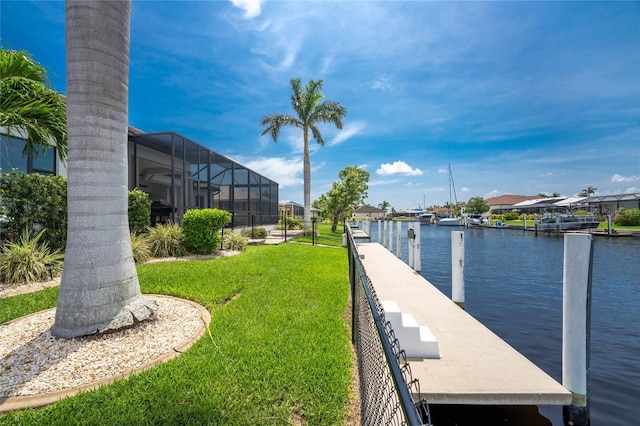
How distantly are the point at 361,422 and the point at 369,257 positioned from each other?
916cm

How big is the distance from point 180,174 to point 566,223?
39.6 meters

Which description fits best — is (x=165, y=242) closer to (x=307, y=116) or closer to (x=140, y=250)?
(x=140, y=250)

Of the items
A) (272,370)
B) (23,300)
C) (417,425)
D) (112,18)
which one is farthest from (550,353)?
(23,300)

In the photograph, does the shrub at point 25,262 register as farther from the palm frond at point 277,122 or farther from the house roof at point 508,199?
the house roof at point 508,199

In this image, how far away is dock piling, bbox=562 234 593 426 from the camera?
297cm

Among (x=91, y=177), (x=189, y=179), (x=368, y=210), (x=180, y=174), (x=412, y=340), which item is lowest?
(x=412, y=340)

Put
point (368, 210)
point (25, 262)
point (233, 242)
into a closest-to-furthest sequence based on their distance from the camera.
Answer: point (25, 262)
point (233, 242)
point (368, 210)

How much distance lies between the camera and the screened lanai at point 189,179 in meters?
12.9

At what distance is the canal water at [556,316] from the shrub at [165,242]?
9.12m

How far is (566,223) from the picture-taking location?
31578 millimetres

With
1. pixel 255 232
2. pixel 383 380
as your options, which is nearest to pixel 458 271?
pixel 383 380

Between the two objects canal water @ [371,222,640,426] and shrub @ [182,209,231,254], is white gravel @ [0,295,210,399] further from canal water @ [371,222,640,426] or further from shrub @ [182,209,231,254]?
shrub @ [182,209,231,254]

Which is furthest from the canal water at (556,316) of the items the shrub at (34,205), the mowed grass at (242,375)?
the shrub at (34,205)

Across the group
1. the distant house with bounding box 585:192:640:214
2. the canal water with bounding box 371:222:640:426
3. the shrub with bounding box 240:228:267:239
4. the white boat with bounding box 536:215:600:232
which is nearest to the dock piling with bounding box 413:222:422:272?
the canal water with bounding box 371:222:640:426
